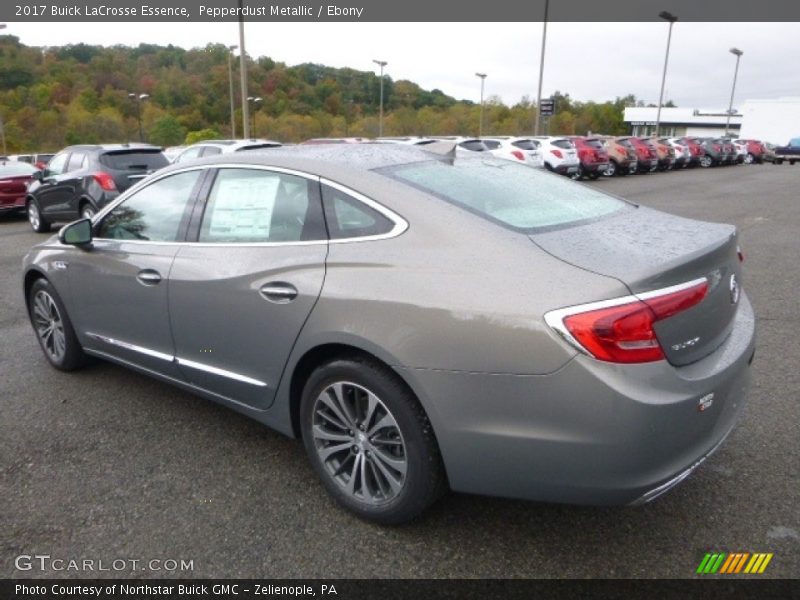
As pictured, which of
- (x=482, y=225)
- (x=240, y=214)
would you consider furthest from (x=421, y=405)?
(x=240, y=214)

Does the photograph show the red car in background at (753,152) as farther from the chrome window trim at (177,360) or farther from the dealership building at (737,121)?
the chrome window trim at (177,360)

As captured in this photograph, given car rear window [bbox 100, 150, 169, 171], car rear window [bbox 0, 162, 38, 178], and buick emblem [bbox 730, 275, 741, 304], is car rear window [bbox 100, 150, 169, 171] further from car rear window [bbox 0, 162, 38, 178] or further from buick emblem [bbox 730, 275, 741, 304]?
buick emblem [bbox 730, 275, 741, 304]

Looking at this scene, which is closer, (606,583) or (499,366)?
(499,366)

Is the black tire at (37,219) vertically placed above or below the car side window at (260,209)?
below

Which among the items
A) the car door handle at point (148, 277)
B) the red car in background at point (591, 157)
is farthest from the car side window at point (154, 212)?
the red car in background at point (591, 157)

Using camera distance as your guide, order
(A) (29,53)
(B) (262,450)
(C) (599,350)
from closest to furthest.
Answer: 1. (C) (599,350)
2. (B) (262,450)
3. (A) (29,53)

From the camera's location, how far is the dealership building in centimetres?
6025

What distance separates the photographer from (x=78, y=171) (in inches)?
440

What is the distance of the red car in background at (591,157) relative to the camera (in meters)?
22.1

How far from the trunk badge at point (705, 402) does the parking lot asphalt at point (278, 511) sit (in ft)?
2.18

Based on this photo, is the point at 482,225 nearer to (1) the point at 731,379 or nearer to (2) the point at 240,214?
(1) the point at 731,379

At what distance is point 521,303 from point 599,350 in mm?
299

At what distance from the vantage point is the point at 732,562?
7.97ft

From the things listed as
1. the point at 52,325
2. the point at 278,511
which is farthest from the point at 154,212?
the point at 278,511
